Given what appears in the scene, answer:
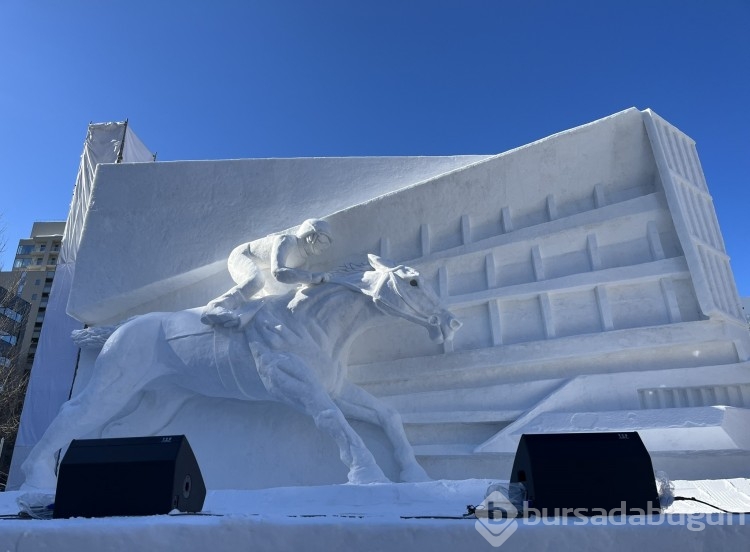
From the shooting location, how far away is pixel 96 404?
477 cm

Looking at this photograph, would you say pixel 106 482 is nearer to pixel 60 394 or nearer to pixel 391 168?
pixel 391 168

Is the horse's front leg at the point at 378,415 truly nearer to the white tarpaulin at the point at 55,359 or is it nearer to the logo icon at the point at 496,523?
the logo icon at the point at 496,523

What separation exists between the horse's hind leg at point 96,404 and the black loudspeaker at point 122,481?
2.65m

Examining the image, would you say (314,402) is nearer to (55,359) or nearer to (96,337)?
(96,337)

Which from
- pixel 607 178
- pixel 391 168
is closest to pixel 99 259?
pixel 391 168

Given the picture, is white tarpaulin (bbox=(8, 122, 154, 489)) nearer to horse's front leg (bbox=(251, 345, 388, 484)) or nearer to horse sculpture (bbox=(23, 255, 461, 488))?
horse sculpture (bbox=(23, 255, 461, 488))

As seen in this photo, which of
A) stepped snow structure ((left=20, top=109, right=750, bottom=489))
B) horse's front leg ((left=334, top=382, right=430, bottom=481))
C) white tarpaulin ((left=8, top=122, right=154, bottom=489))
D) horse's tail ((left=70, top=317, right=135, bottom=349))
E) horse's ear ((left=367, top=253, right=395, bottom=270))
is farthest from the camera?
white tarpaulin ((left=8, top=122, right=154, bottom=489))

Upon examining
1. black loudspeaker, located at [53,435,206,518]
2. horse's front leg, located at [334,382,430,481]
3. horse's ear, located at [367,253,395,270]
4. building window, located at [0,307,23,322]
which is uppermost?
building window, located at [0,307,23,322]

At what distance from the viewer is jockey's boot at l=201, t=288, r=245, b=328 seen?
4.76 meters

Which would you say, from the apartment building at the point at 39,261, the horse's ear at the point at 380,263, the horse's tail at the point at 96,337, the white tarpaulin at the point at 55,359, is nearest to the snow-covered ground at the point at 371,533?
the horse's ear at the point at 380,263

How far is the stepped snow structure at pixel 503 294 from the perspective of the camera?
4367mm

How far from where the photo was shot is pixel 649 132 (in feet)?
16.8

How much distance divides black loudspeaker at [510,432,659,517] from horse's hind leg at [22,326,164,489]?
3.89 metres

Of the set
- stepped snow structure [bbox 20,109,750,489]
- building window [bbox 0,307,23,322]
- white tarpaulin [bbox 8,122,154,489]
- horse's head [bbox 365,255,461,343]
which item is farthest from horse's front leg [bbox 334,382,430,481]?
building window [bbox 0,307,23,322]
